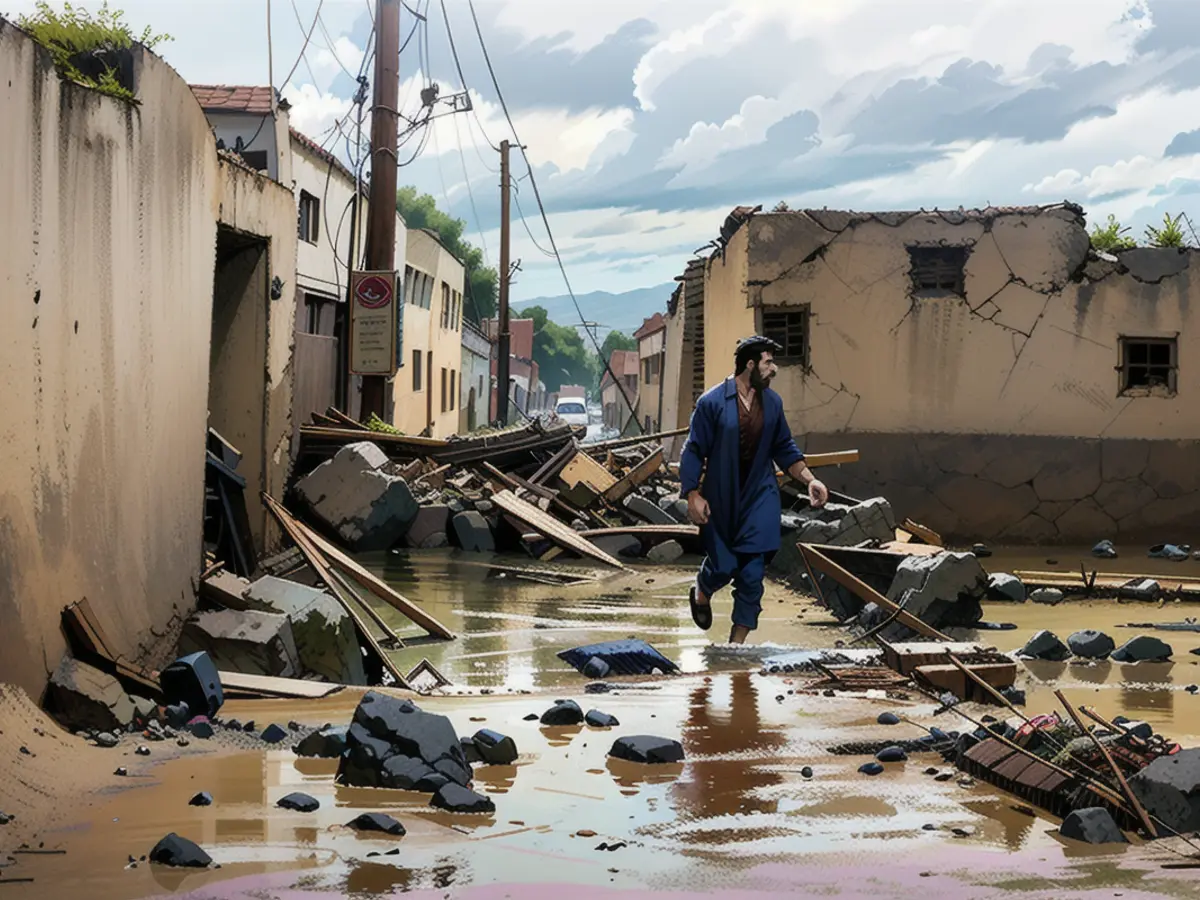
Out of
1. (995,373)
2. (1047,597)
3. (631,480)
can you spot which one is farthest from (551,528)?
(995,373)

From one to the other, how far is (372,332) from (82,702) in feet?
40.7

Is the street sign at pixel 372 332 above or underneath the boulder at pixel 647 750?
above

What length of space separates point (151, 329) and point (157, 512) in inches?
37.3

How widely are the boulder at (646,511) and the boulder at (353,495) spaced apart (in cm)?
274

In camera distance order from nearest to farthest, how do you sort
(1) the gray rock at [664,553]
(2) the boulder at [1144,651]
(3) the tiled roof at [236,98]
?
1. (2) the boulder at [1144,651]
2. (1) the gray rock at [664,553]
3. (3) the tiled roof at [236,98]

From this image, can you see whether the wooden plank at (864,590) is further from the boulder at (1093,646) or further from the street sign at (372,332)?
the street sign at (372,332)

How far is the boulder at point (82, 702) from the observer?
5074 mm

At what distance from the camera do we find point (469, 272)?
70062mm

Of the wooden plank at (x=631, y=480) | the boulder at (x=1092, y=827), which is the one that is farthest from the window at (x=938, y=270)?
the boulder at (x=1092, y=827)

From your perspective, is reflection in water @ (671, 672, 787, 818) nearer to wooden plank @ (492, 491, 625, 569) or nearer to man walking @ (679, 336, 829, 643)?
man walking @ (679, 336, 829, 643)

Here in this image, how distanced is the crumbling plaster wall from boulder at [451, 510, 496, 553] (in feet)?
12.4

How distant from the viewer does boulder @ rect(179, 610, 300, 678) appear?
22.7 feet

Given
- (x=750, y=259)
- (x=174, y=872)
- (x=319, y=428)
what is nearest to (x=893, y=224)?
(x=750, y=259)

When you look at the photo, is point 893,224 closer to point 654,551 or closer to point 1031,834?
point 654,551
